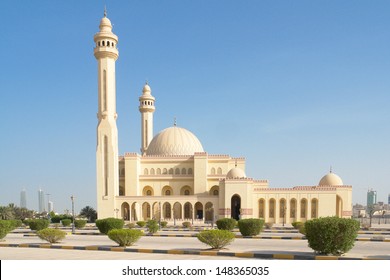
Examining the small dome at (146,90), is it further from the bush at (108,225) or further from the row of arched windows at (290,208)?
the bush at (108,225)

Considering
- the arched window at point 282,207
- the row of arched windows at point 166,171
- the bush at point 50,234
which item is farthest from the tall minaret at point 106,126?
the bush at point 50,234

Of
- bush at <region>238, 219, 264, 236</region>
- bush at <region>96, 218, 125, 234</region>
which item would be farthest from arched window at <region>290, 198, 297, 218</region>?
bush at <region>96, 218, 125, 234</region>

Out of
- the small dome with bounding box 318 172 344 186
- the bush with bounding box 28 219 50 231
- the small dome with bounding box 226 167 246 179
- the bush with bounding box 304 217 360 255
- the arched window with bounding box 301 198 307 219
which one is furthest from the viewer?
the small dome with bounding box 318 172 344 186

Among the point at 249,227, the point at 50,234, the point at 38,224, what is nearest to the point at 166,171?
the point at 38,224

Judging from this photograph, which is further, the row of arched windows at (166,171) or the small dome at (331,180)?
the row of arched windows at (166,171)

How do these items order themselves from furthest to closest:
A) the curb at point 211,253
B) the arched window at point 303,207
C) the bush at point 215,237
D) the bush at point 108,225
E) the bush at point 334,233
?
1. the arched window at point 303,207
2. the bush at point 108,225
3. the bush at point 215,237
4. the curb at point 211,253
5. the bush at point 334,233

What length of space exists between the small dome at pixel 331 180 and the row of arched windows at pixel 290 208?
3.67 meters

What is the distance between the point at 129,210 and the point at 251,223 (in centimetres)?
2589

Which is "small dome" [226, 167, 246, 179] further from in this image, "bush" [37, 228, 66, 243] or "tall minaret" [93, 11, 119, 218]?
"bush" [37, 228, 66, 243]

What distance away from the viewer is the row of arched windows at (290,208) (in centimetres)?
4288

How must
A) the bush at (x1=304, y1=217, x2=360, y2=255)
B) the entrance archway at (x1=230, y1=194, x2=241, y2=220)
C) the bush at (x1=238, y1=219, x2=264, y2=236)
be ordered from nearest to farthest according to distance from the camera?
the bush at (x1=304, y1=217, x2=360, y2=255), the bush at (x1=238, y1=219, x2=264, y2=236), the entrance archway at (x1=230, y1=194, x2=241, y2=220)

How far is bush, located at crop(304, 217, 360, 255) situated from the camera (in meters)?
12.0
